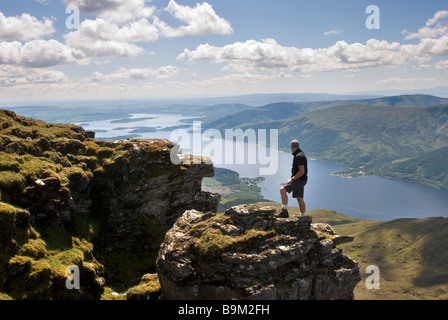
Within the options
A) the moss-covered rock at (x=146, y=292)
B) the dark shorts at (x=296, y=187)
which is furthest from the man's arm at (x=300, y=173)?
the moss-covered rock at (x=146, y=292)

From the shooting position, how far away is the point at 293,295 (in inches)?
709

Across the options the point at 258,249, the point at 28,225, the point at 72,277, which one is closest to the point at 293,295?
the point at 258,249

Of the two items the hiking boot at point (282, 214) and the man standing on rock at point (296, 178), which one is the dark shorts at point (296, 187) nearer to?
the man standing on rock at point (296, 178)

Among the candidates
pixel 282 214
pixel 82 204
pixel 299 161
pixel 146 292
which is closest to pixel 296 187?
pixel 299 161

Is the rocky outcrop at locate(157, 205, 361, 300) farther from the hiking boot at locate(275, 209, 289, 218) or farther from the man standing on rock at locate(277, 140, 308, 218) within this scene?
the man standing on rock at locate(277, 140, 308, 218)

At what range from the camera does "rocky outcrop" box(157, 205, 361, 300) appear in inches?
696

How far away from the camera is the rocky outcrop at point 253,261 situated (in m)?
17.7

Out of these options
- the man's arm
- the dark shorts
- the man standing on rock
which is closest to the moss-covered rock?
the man standing on rock

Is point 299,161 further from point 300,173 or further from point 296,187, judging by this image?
point 296,187

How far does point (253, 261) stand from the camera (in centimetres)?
1773

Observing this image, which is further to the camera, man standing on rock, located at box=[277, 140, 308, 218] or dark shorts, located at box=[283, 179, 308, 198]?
dark shorts, located at box=[283, 179, 308, 198]
